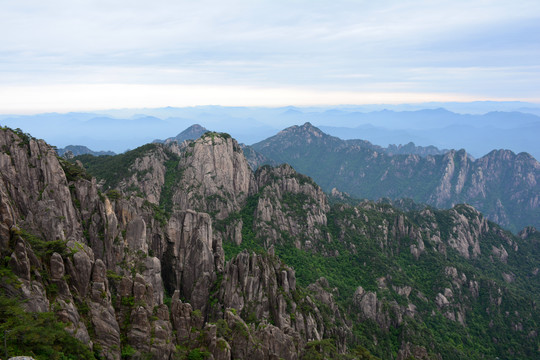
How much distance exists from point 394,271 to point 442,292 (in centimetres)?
1339

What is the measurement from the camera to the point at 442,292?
95.9 m

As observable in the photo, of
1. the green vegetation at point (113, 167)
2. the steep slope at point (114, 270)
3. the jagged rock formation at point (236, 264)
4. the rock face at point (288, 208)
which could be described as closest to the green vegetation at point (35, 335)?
the steep slope at point (114, 270)

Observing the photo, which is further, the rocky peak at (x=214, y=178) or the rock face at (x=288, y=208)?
the rocky peak at (x=214, y=178)

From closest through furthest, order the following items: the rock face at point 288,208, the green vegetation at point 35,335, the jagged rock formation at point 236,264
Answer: the green vegetation at point 35,335
the jagged rock formation at point 236,264
the rock face at point 288,208

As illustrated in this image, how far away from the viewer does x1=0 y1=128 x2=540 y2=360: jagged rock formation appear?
99.7 feet

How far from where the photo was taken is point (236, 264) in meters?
53.6

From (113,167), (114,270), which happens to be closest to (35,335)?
(114,270)

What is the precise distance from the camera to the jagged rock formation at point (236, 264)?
1196 inches

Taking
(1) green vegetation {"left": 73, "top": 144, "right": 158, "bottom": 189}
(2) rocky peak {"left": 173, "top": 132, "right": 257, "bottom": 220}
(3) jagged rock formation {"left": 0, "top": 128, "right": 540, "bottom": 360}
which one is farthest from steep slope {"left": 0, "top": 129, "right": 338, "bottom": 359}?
(1) green vegetation {"left": 73, "top": 144, "right": 158, "bottom": 189}

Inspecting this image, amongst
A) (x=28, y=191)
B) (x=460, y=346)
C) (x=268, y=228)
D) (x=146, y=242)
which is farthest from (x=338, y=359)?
(x=268, y=228)

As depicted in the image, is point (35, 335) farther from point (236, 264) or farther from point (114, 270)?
point (236, 264)

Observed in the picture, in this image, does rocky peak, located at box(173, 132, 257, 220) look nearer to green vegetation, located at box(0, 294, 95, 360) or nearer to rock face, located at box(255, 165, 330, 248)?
rock face, located at box(255, 165, 330, 248)

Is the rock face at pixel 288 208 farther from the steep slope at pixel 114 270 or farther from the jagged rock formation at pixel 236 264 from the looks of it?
the steep slope at pixel 114 270

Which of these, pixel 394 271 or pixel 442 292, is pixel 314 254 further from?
pixel 442 292
